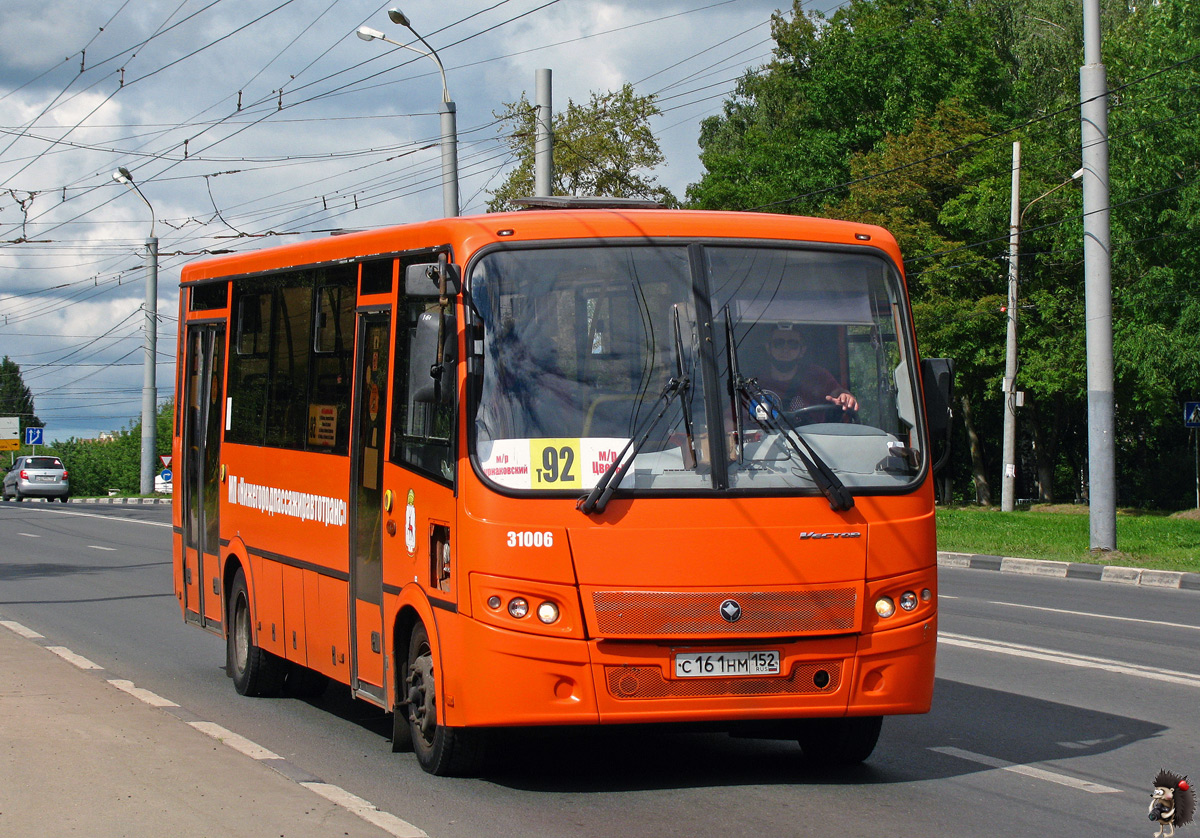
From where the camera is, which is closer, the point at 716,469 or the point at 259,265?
the point at 716,469

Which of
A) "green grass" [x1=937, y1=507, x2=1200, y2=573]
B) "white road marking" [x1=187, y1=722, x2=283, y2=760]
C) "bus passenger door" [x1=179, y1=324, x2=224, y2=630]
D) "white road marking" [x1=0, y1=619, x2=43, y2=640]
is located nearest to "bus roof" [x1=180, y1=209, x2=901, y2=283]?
"white road marking" [x1=187, y1=722, x2=283, y2=760]

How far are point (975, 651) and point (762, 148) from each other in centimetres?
4282

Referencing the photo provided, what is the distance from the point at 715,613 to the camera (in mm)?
6504

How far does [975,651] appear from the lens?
11766 mm

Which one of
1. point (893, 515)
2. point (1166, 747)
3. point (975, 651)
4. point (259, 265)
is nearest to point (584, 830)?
point (893, 515)

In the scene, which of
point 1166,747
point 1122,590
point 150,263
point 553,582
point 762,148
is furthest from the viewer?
point 762,148

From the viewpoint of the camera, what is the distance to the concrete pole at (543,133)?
22.7m

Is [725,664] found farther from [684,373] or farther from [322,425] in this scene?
[322,425]

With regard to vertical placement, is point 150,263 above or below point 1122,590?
above

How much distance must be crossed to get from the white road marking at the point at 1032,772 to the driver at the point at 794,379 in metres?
1.96

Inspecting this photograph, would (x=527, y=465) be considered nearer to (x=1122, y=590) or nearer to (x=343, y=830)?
(x=343, y=830)

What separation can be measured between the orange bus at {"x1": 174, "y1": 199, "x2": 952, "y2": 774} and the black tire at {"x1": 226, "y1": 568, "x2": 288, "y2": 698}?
2222 millimetres

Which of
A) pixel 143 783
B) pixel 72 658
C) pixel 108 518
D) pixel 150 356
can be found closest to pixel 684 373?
pixel 143 783

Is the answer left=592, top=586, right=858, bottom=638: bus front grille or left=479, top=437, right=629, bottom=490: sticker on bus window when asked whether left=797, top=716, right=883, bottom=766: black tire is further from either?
left=479, top=437, right=629, bottom=490: sticker on bus window
